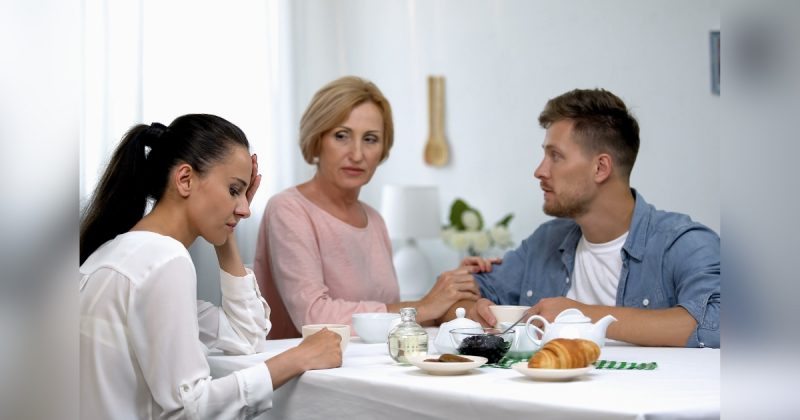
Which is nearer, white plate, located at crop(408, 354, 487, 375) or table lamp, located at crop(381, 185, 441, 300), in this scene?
white plate, located at crop(408, 354, 487, 375)

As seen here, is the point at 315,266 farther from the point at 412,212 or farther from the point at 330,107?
the point at 412,212

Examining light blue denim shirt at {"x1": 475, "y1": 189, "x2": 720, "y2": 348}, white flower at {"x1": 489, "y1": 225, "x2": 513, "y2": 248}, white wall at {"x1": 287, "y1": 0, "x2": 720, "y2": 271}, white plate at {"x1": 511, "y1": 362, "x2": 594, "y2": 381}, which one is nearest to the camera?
white plate at {"x1": 511, "y1": 362, "x2": 594, "y2": 381}

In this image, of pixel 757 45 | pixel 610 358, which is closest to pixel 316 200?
pixel 610 358

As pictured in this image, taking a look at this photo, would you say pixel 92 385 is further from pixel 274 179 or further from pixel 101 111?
pixel 274 179

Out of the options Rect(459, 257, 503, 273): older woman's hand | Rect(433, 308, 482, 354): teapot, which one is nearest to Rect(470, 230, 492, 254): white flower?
Rect(459, 257, 503, 273): older woman's hand

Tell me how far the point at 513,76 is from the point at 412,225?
0.94 metres

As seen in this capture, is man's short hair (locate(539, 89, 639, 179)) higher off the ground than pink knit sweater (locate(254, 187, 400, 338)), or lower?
higher

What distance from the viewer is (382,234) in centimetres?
307

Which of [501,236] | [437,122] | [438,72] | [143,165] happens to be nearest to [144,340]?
[143,165]

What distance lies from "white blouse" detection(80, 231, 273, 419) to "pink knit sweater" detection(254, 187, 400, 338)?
2.76 feet

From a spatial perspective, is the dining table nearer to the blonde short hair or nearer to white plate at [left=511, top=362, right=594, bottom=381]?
white plate at [left=511, top=362, right=594, bottom=381]

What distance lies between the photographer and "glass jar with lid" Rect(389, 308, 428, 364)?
1.82 meters

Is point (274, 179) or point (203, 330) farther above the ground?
point (274, 179)

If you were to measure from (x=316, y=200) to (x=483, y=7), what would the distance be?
2220 mm
